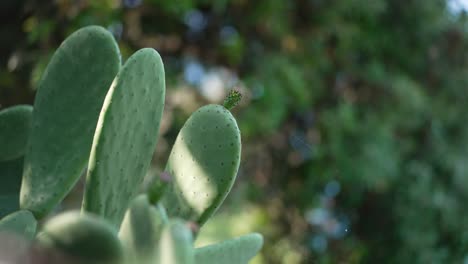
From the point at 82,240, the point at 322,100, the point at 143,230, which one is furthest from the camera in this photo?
the point at 322,100

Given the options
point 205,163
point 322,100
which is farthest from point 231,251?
point 322,100

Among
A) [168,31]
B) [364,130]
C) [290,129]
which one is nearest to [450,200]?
[364,130]

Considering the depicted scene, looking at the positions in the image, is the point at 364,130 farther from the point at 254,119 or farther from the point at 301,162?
the point at 254,119

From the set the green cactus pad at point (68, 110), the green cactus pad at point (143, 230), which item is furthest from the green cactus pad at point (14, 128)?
the green cactus pad at point (143, 230)

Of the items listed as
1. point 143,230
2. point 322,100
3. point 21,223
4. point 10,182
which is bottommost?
point 322,100

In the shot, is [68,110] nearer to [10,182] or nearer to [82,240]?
[10,182]

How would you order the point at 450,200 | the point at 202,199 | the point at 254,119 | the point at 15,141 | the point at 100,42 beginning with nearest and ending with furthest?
the point at 202,199 → the point at 100,42 → the point at 15,141 → the point at 254,119 → the point at 450,200

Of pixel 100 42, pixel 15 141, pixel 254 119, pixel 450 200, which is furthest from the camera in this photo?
pixel 450 200
